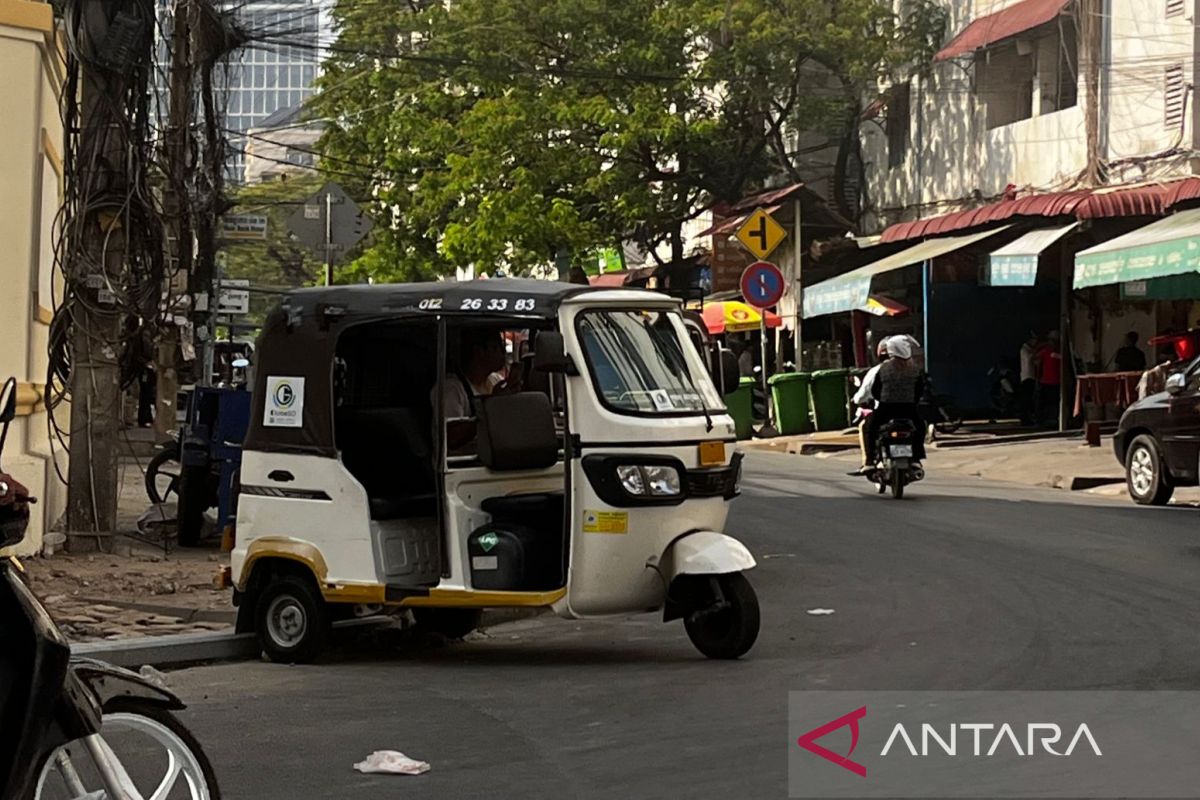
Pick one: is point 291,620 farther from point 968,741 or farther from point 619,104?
point 619,104

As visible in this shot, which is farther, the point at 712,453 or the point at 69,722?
the point at 712,453

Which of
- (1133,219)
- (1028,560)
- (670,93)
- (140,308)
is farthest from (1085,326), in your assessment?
(140,308)

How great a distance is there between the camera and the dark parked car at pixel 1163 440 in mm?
A: 17688

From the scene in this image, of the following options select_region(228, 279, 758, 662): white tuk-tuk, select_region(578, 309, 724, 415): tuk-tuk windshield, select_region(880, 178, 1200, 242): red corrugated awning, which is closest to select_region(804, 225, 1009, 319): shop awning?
select_region(880, 178, 1200, 242): red corrugated awning

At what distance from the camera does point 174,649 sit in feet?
32.8

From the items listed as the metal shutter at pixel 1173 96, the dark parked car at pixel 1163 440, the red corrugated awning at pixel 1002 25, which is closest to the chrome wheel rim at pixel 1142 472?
the dark parked car at pixel 1163 440

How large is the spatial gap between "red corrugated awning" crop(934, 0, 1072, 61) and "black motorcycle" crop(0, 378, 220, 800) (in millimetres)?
24784

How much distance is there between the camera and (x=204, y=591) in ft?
41.5

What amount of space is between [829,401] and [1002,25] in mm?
6752

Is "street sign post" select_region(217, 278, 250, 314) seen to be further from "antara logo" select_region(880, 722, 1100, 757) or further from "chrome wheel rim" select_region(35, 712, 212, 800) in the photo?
"chrome wheel rim" select_region(35, 712, 212, 800)

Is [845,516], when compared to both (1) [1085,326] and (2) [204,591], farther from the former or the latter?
(1) [1085,326]

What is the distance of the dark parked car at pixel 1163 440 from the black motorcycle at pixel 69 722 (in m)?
13.6

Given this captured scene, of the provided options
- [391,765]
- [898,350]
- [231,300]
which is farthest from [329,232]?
[231,300]

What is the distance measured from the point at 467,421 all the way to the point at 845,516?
804 cm
